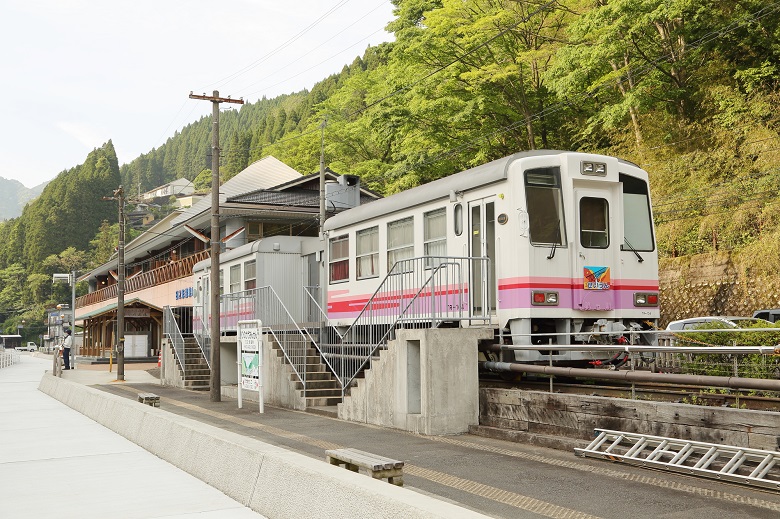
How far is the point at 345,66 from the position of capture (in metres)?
101

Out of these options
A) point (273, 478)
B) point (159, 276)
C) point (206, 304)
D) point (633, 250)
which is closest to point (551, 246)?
point (633, 250)

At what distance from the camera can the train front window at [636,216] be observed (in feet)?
45.9

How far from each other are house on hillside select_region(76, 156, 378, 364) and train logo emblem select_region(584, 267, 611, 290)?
865 inches

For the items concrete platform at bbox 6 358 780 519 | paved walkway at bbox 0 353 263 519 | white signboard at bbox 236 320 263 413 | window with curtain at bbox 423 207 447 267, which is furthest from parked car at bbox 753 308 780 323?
paved walkway at bbox 0 353 263 519

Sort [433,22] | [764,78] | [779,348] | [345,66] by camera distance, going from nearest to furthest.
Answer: [779,348], [764,78], [433,22], [345,66]

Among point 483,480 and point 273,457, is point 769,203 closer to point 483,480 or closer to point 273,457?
point 483,480

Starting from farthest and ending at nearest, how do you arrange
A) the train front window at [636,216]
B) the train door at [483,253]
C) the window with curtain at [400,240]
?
the window with curtain at [400,240]
the train front window at [636,216]
the train door at [483,253]

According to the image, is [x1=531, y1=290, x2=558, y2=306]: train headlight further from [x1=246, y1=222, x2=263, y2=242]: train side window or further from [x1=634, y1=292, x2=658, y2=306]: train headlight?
[x1=246, y1=222, x2=263, y2=242]: train side window

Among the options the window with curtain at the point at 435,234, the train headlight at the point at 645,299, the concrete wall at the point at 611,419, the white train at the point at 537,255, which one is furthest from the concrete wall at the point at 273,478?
the train headlight at the point at 645,299

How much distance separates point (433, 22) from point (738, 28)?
1154cm

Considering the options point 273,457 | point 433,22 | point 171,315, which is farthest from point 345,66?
point 273,457

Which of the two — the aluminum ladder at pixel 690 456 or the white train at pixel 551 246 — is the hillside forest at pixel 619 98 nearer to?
the white train at pixel 551 246

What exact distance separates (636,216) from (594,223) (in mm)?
1044

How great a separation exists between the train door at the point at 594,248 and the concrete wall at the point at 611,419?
7.15 ft
